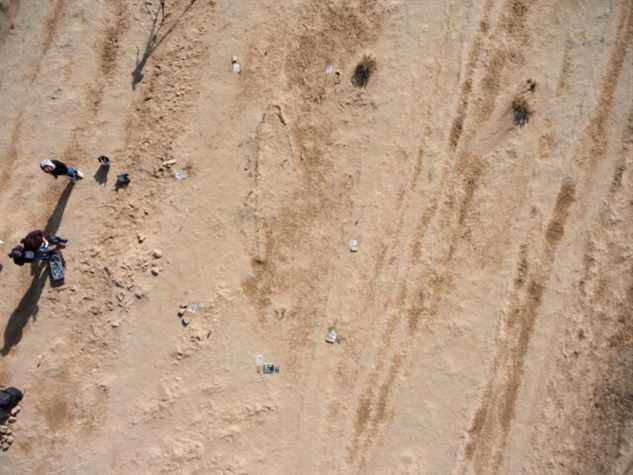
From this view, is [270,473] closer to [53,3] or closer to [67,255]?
[67,255]

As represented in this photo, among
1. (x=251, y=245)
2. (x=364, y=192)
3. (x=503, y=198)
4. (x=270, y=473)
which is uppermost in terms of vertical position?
(x=503, y=198)

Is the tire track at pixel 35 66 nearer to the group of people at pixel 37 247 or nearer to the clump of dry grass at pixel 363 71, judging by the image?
the group of people at pixel 37 247

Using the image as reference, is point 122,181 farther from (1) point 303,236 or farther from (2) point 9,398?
(2) point 9,398

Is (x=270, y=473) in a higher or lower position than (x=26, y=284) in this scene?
lower

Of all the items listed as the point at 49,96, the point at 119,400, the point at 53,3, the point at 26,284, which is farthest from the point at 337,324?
the point at 53,3

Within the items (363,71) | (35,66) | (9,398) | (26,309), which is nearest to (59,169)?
(35,66)

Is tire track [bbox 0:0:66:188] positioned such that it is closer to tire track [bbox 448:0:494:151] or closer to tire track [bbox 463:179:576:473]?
tire track [bbox 448:0:494:151]
